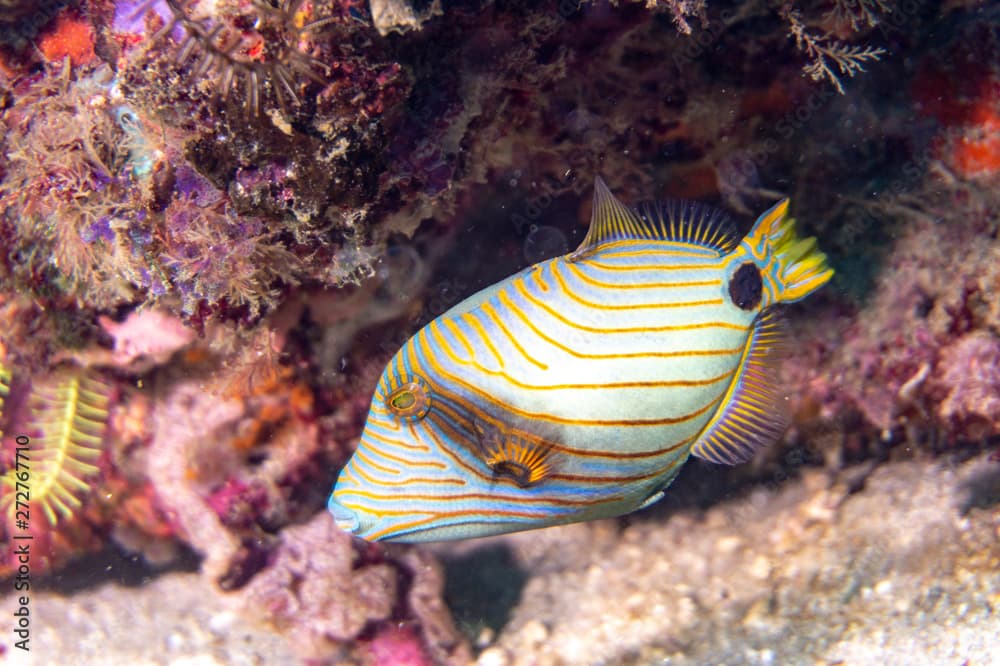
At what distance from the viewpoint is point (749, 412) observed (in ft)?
8.34

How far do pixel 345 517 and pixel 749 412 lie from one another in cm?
168

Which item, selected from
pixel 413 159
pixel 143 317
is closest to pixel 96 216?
pixel 143 317

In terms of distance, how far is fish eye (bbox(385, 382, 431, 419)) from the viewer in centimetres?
217

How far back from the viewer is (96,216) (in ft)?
8.35

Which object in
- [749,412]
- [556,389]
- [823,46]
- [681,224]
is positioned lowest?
[749,412]

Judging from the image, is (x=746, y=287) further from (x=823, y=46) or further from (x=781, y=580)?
(x=781, y=580)

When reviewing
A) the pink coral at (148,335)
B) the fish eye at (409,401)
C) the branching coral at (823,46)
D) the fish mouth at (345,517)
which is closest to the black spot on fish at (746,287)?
the branching coral at (823,46)

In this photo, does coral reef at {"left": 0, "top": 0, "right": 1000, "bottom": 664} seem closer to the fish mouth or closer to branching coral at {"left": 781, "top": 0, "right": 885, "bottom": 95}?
branching coral at {"left": 781, "top": 0, "right": 885, "bottom": 95}

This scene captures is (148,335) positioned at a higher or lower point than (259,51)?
lower

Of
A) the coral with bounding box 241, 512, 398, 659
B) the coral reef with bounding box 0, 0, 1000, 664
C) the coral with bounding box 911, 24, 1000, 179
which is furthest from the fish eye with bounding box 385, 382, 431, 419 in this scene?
the coral with bounding box 911, 24, 1000, 179

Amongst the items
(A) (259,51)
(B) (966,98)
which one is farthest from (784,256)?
(A) (259,51)

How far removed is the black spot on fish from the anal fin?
0.58ft

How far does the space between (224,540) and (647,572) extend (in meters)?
2.74

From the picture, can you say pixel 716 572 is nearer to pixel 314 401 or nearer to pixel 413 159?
pixel 314 401
